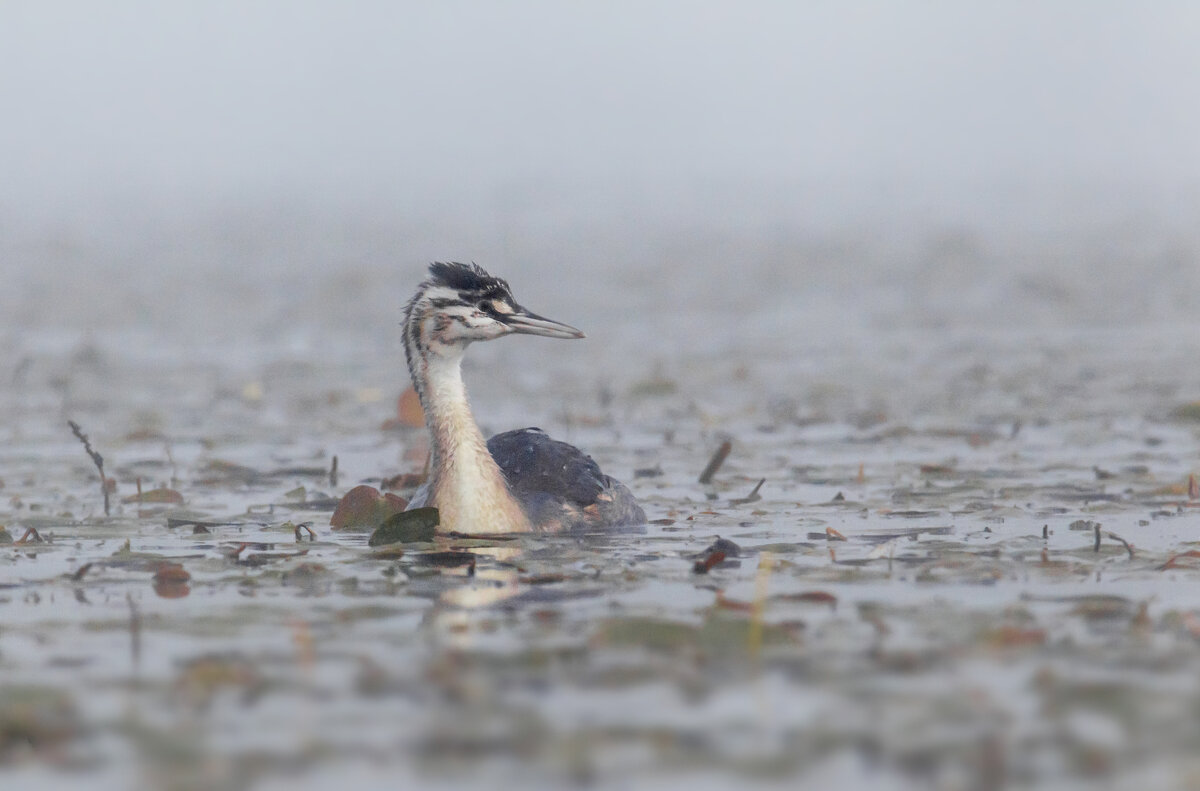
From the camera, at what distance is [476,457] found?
1039 centimetres

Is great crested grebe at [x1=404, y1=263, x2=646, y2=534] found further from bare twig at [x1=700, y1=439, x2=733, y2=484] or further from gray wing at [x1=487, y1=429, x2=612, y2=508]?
bare twig at [x1=700, y1=439, x2=733, y2=484]

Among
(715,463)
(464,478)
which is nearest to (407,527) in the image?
(464,478)

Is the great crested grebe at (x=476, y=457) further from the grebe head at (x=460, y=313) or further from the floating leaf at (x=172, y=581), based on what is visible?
the floating leaf at (x=172, y=581)

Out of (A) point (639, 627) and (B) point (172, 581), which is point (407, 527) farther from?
(A) point (639, 627)

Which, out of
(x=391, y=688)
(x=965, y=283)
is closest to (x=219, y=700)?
(x=391, y=688)

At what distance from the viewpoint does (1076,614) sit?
720 centimetres

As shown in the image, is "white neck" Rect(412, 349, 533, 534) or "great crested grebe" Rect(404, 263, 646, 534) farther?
"great crested grebe" Rect(404, 263, 646, 534)

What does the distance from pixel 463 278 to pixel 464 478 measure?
4.22 ft

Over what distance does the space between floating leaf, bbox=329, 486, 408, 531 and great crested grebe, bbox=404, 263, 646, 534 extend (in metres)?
0.24

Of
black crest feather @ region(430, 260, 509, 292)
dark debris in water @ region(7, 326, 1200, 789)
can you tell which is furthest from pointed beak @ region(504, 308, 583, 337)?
dark debris in water @ region(7, 326, 1200, 789)

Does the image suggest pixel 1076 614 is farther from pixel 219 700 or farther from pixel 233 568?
pixel 233 568

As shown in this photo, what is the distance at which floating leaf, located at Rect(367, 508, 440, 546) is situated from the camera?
9.75 m

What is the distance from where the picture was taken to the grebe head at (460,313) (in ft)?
35.3

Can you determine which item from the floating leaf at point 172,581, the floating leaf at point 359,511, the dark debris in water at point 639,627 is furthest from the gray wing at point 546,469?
the floating leaf at point 172,581
